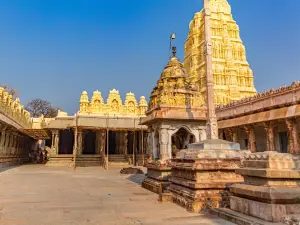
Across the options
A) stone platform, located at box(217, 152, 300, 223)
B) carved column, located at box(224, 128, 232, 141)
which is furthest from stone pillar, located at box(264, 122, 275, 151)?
stone platform, located at box(217, 152, 300, 223)

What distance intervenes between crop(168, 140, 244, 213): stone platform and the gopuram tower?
36580mm

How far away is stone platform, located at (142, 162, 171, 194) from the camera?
9.62m

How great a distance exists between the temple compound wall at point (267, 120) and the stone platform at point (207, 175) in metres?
15.1

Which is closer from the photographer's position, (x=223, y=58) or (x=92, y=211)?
(x=92, y=211)

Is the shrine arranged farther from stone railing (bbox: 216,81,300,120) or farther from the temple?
stone railing (bbox: 216,81,300,120)

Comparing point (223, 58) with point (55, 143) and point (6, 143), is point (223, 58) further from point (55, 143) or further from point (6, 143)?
point (6, 143)

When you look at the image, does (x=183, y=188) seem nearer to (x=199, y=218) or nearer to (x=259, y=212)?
(x=199, y=218)

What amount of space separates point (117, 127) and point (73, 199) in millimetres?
20263

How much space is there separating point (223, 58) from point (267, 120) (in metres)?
26.5

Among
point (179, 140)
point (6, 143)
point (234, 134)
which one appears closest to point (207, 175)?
point (179, 140)

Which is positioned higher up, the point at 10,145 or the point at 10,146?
the point at 10,145

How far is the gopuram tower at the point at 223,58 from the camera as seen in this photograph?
44750 mm

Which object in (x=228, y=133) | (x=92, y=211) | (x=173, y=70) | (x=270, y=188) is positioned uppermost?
(x=173, y=70)

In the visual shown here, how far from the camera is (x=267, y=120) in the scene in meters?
22.4
